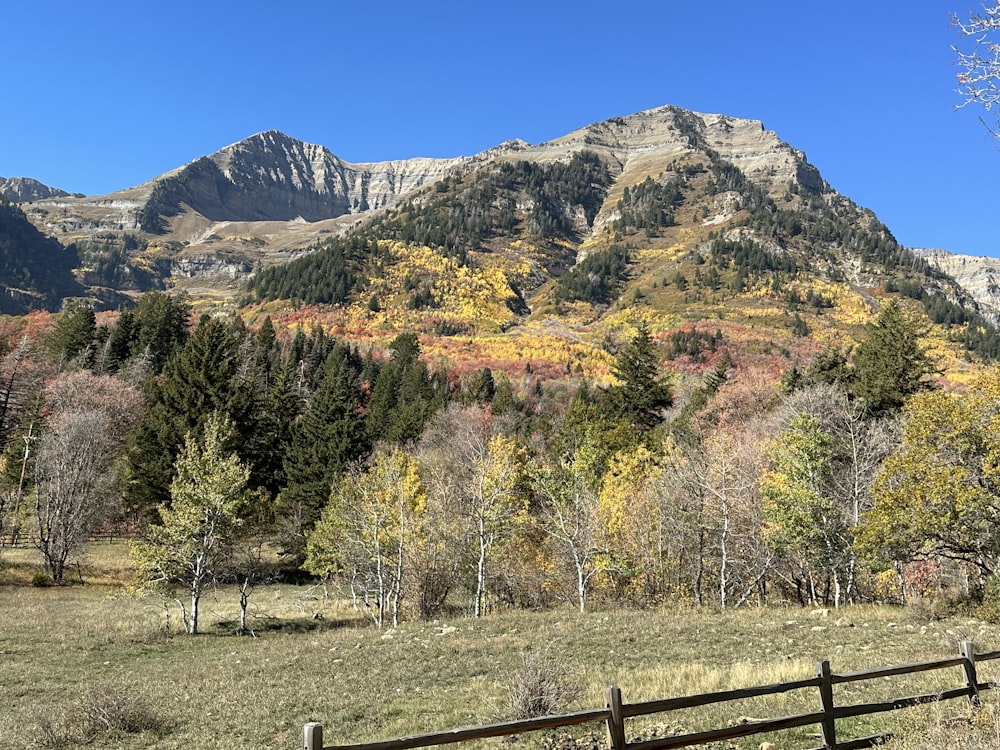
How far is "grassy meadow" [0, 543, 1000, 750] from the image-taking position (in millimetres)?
11367

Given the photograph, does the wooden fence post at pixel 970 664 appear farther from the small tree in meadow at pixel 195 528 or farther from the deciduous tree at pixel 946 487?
the small tree in meadow at pixel 195 528

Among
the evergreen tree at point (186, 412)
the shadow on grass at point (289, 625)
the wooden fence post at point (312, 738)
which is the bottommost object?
the shadow on grass at point (289, 625)

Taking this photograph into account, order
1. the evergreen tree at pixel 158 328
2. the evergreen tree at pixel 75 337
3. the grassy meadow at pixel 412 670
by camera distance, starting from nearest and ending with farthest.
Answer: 1. the grassy meadow at pixel 412 670
2. the evergreen tree at pixel 75 337
3. the evergreen tree at pixel 158 328

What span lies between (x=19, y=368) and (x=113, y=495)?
83.0 feet

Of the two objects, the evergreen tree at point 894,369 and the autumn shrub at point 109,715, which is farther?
the evergreen tree at point 894,369

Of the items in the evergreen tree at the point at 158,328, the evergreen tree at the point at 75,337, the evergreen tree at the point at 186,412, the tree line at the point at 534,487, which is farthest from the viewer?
the evergreen tree at the point at 158,328

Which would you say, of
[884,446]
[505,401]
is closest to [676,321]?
[505,401]

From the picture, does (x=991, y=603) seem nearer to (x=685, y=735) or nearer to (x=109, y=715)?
(x=685, y=735)

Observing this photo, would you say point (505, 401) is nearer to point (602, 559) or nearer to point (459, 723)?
point (602, 559)

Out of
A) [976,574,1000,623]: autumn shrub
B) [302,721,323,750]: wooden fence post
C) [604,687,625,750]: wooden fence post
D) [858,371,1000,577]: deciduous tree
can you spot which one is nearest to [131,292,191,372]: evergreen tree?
[858,371,1000,577]: deciduous tree

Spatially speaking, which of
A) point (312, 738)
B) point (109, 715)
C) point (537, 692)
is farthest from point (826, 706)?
point (109, 715)

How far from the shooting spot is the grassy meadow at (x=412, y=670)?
37.3ft

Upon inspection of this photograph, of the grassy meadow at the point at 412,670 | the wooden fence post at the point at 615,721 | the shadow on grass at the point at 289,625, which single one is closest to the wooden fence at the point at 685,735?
the wooden fence post at the point at 615,721

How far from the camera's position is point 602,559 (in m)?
33.8
